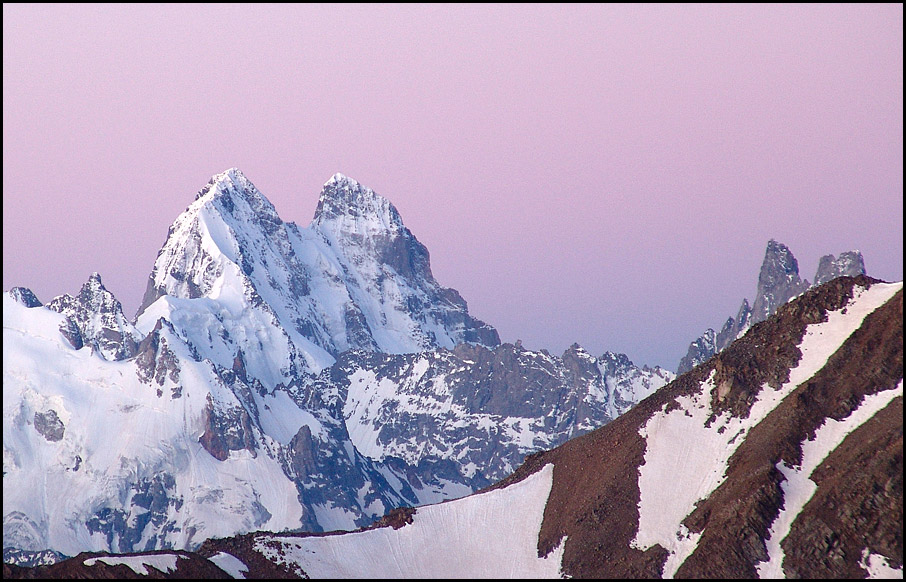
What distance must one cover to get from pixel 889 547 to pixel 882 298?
47175 millimetres

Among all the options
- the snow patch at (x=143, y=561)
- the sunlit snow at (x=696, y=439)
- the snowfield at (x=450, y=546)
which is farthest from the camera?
the snowfield at (x=450, y=546)

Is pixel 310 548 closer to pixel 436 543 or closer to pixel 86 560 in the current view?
pixel 436 543

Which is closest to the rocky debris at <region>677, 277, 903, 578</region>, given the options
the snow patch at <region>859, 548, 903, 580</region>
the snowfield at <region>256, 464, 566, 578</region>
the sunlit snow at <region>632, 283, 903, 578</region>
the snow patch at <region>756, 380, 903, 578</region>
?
the snow patch at <region>756, 380, 903, 578</region>

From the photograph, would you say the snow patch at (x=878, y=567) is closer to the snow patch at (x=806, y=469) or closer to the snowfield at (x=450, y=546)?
the snow patch at (x=806, y=469)

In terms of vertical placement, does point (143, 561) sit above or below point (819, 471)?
below

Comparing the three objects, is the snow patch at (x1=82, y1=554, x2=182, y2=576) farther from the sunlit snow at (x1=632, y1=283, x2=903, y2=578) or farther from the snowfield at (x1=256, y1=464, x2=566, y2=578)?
the sunlit snow at (x1=632, y1=283, x2=903, y2=578)

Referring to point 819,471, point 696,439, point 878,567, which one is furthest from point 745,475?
point 878,567

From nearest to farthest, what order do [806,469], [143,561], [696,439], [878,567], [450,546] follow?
[878,567] < [143,561] < [806,469] < [450,546] < [696,439]

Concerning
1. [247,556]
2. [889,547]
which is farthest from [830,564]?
[247,556]

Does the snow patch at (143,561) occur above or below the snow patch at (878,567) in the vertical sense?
below

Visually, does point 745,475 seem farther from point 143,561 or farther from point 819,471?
point 143,561

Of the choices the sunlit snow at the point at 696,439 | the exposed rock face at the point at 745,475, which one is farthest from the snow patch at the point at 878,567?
the sunlit snow at the point at 696,439

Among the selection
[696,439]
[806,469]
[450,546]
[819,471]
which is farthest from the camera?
[696,439]

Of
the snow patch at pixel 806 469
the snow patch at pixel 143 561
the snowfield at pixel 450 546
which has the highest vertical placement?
the snow patch at pixel 806 469
